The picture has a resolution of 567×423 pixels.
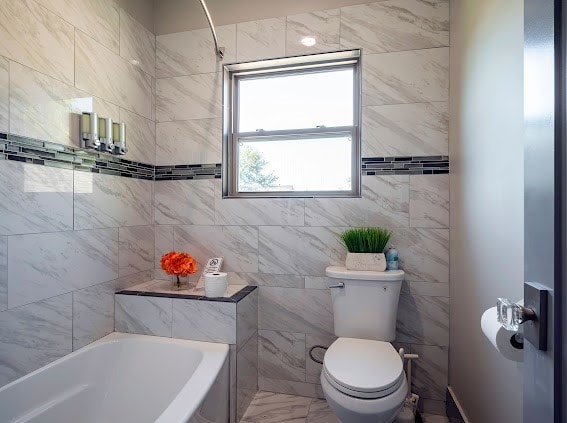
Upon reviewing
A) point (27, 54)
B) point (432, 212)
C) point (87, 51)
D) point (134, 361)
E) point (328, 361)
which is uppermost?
point (87, 51)

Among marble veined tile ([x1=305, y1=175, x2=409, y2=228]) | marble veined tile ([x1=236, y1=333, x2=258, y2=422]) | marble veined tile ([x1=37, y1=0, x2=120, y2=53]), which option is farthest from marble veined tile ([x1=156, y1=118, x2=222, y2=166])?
marble veined tile ([x1=236, y1=333, x2=258, y2=422])

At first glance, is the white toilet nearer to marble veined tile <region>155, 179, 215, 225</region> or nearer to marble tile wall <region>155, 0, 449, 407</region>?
marble tile wall <region>155, 0, 449, 407</region>

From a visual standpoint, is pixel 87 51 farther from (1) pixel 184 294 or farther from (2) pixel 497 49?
(2) pixel 497 49

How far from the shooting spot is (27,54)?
1493mm

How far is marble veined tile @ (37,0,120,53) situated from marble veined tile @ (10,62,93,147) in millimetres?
369

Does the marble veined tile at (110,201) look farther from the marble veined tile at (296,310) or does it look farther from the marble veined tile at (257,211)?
the marble veined tile at (296,310)

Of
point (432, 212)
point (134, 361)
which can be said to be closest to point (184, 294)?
point (134, 361)

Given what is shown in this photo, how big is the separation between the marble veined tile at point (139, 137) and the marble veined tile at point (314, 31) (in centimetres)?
112

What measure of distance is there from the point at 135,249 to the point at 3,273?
843 mm

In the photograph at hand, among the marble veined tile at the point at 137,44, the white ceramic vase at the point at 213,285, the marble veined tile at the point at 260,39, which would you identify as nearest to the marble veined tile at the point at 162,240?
the white ceramic vase at the point at 213,285

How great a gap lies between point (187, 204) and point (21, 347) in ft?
3.96

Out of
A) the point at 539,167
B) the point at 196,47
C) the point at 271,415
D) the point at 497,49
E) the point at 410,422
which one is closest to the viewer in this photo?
the point at 539,167

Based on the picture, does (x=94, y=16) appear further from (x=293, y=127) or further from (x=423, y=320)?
(x=423, y=320)

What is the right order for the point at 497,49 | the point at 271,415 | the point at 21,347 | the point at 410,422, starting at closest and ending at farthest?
1. the point at 497,49
2. the point at 21,347
3. the point at 410,422
4. the point at 271,415
